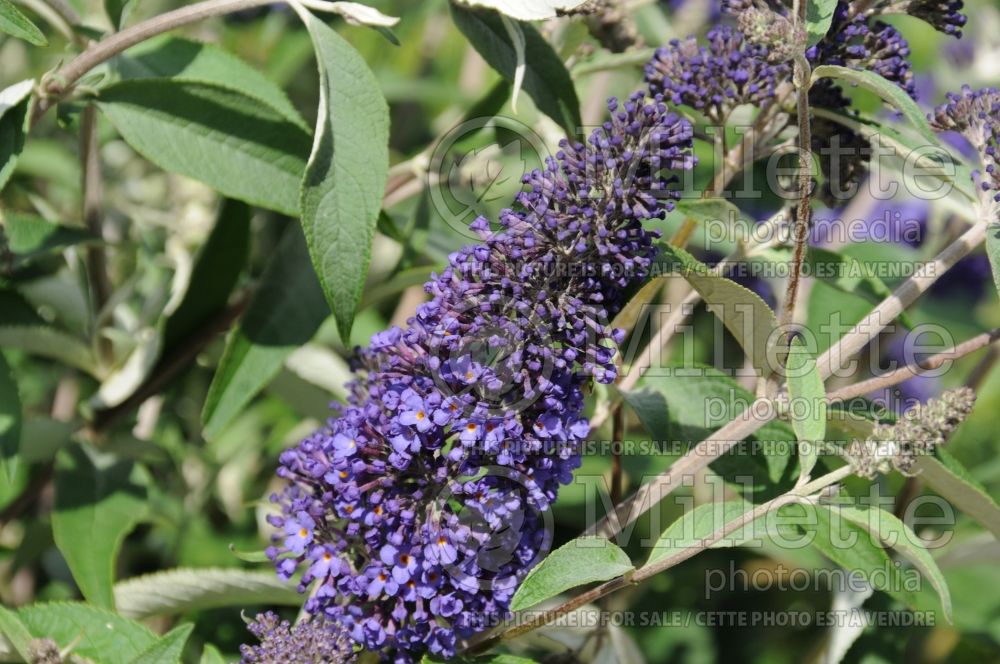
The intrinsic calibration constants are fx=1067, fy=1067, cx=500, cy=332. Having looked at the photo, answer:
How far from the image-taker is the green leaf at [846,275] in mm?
1448

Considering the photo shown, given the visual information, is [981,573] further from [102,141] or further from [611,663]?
[102,141]

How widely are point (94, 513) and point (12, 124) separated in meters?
0.58

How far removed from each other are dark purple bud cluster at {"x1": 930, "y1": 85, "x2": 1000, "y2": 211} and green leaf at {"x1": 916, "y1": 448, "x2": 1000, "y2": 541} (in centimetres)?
30

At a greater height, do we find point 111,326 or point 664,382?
point 111,326

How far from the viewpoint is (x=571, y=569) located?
3.58ft

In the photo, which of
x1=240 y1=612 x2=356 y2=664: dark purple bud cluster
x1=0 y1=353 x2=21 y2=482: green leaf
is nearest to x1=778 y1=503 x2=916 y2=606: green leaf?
x1=240 y1=612 x2=356 y2=664: dark purple bud cluster

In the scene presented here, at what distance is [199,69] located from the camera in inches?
60.3

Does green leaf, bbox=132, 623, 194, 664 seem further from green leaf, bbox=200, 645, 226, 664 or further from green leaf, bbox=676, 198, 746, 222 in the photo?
green leaf, bbox=676, 198, 746, 222

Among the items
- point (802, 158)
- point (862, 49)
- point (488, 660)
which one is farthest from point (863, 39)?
point (488, 660)

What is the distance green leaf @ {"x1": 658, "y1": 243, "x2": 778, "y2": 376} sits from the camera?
3.83ft

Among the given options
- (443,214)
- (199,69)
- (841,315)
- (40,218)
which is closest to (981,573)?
(841,315)

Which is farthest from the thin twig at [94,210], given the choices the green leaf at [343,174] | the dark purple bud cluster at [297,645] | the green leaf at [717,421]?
→ the green leaf at [717,421]

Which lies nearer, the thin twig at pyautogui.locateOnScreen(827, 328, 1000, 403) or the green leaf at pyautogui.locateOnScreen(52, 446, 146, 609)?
the thin twig at pyautogui.locateOnScreen(827, 328, 1000, 403)

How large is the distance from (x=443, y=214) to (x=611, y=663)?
2.49 ft
